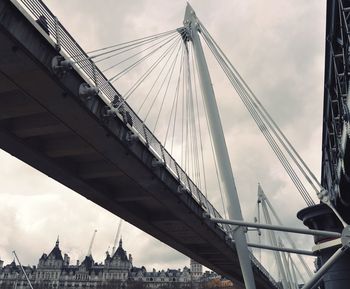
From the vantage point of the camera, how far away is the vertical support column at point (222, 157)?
25295 mm

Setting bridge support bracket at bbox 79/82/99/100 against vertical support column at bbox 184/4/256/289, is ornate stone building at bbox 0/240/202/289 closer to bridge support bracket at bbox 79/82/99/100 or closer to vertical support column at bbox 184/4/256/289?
vertical support column at bbox 184/4/256/289

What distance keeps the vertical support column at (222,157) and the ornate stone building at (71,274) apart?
149623mm

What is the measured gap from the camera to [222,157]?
86.4 feet

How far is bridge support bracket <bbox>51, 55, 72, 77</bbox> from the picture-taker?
14375mm

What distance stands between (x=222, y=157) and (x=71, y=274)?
167m

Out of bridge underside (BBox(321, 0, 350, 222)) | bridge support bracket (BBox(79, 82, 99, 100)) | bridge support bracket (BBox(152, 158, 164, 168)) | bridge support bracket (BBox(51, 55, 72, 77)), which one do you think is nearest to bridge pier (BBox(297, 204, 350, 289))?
bridge underside (BBox(321, 0, 350, 222))

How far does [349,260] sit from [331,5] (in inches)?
837

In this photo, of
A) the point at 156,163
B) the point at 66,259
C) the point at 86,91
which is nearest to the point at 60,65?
the point at 86,91

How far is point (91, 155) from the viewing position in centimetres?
2072

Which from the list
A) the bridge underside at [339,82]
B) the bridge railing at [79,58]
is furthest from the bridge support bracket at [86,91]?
the bridge underside at [339,82]

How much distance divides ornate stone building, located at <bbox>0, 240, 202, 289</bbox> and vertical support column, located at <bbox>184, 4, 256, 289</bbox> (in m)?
150

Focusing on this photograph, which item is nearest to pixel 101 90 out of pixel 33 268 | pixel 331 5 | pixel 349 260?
pixel 331 5

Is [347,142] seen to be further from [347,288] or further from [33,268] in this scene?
[33,268]

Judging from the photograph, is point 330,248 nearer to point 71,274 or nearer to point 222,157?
point 222,157
